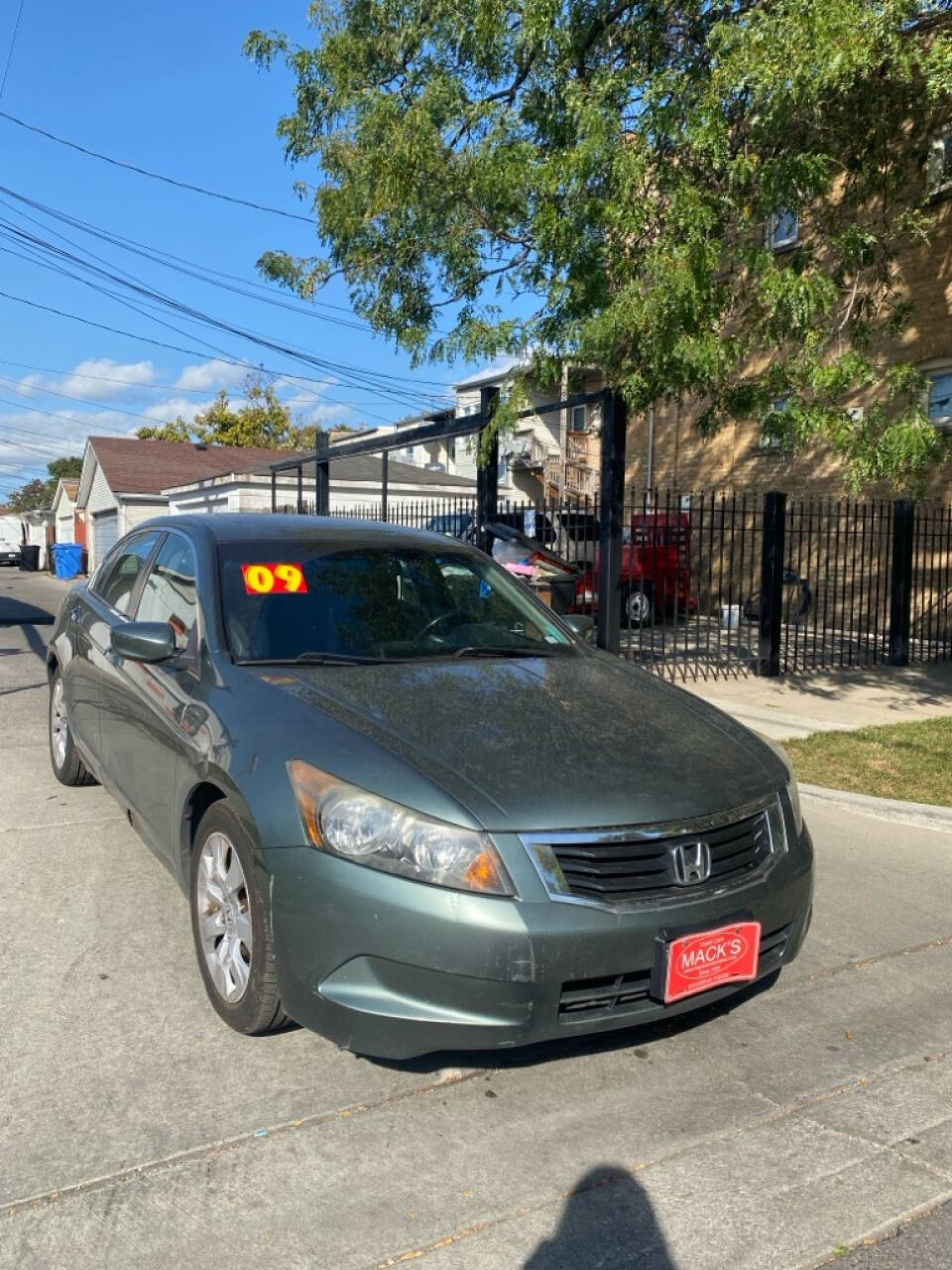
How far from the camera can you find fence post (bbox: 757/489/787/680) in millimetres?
11336

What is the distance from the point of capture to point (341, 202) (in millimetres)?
10141

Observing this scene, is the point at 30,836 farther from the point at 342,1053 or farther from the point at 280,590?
the point at 342,1053

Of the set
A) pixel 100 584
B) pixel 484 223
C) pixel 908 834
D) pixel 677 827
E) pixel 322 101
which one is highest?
pixel 322 101

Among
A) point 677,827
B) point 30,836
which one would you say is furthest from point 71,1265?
point 30,836

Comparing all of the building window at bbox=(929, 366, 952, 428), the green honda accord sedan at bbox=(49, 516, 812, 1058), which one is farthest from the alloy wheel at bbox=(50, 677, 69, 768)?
the building window at bbox=(929, 366, 952, 428)

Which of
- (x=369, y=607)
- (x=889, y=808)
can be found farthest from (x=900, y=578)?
(x=369, y=607)

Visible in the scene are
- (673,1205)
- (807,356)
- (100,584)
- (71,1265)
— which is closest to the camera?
(71,1265)

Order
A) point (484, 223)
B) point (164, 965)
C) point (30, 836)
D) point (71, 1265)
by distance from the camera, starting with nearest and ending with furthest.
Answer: point (71, 1265) < point (164, 965) < point (30, 836) < point (484, 223)

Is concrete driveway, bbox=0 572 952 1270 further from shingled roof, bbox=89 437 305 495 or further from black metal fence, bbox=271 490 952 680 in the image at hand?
shingled roof, bbox=89 437 305 495

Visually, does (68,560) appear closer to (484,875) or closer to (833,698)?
(833,698)

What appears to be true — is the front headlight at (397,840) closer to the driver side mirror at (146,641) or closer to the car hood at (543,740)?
the car hood at (543,740)

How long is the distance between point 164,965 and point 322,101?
1016 cm

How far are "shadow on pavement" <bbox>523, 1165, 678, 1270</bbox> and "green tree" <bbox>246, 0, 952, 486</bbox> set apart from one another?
6.43 metres

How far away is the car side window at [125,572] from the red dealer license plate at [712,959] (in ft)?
10.5
